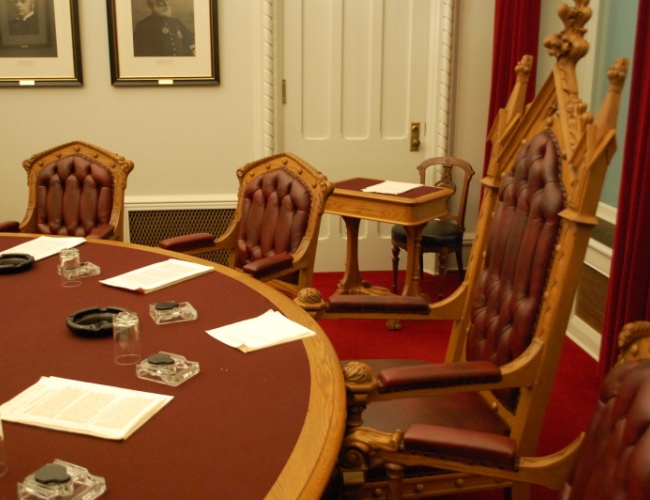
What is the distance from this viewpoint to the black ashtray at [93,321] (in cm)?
162

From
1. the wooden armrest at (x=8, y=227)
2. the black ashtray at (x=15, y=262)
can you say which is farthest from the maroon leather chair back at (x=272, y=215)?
the wooden armrest at (x=8, y=227)

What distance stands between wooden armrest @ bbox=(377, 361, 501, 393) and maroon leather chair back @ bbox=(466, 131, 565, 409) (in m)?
0.18

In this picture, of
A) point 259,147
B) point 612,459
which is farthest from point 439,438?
point 259,147

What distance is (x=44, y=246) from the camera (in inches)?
98.0

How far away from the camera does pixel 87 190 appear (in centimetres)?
343

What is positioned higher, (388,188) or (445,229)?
(388,188)

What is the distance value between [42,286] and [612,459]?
1.62 meters

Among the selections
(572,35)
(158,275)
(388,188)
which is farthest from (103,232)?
(572,35)

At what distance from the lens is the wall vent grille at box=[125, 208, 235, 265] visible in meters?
4.48

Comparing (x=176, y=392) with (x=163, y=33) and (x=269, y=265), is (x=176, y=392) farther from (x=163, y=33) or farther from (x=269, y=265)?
(x=163, y=33)

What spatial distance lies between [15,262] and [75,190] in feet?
4.34

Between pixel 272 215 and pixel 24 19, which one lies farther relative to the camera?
pixel 24 19

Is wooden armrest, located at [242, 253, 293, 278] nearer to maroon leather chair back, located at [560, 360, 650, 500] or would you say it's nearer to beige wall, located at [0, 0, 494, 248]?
maroon leather chair back, located at [560, 360, 650, 500]

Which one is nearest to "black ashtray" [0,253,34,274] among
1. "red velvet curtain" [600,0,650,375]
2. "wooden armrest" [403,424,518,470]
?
"wooden armrest" [403,424,518,470]
